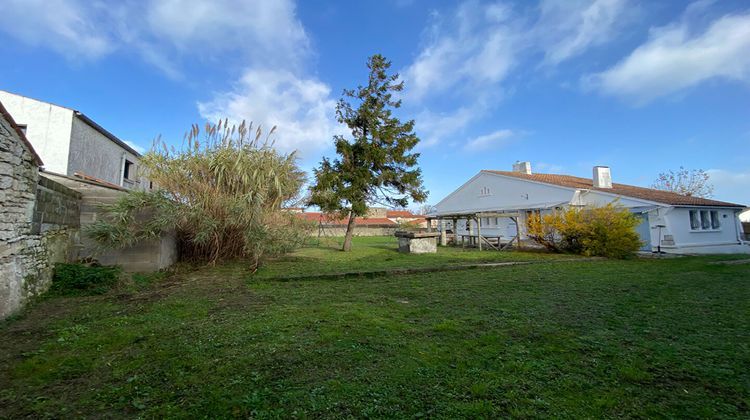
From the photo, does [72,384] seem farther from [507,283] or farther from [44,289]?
[507,283]

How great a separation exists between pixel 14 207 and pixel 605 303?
827 cm

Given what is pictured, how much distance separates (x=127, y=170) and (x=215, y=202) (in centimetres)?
1245

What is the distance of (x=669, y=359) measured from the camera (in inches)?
115

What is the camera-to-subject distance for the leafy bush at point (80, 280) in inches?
221

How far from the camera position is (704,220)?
16766 mm

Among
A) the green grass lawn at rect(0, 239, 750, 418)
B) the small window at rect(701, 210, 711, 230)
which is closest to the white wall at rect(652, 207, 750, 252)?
the small window at rect(701, 210, 711, 230)

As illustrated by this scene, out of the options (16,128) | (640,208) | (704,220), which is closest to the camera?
(16,128)

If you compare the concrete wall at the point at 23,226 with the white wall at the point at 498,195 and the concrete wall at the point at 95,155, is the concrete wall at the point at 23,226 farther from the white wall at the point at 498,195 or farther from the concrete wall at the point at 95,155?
the white wall at the point at 498,195

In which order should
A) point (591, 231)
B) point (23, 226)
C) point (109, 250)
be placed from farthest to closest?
point (591, 231) → point (109, 250) → point (23, 226)

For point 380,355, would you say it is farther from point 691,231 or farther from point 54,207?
point 691,231

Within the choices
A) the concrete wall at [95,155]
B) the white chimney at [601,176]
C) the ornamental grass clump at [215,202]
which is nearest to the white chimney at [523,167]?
the white chimney at [601,176]

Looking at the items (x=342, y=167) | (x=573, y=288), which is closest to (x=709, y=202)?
(x=573, y=288)

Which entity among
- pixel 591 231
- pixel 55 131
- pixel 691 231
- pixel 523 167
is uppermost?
pixel 523 167

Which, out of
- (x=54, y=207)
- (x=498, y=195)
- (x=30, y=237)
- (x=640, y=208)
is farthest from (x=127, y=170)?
(x=640, y=208)
